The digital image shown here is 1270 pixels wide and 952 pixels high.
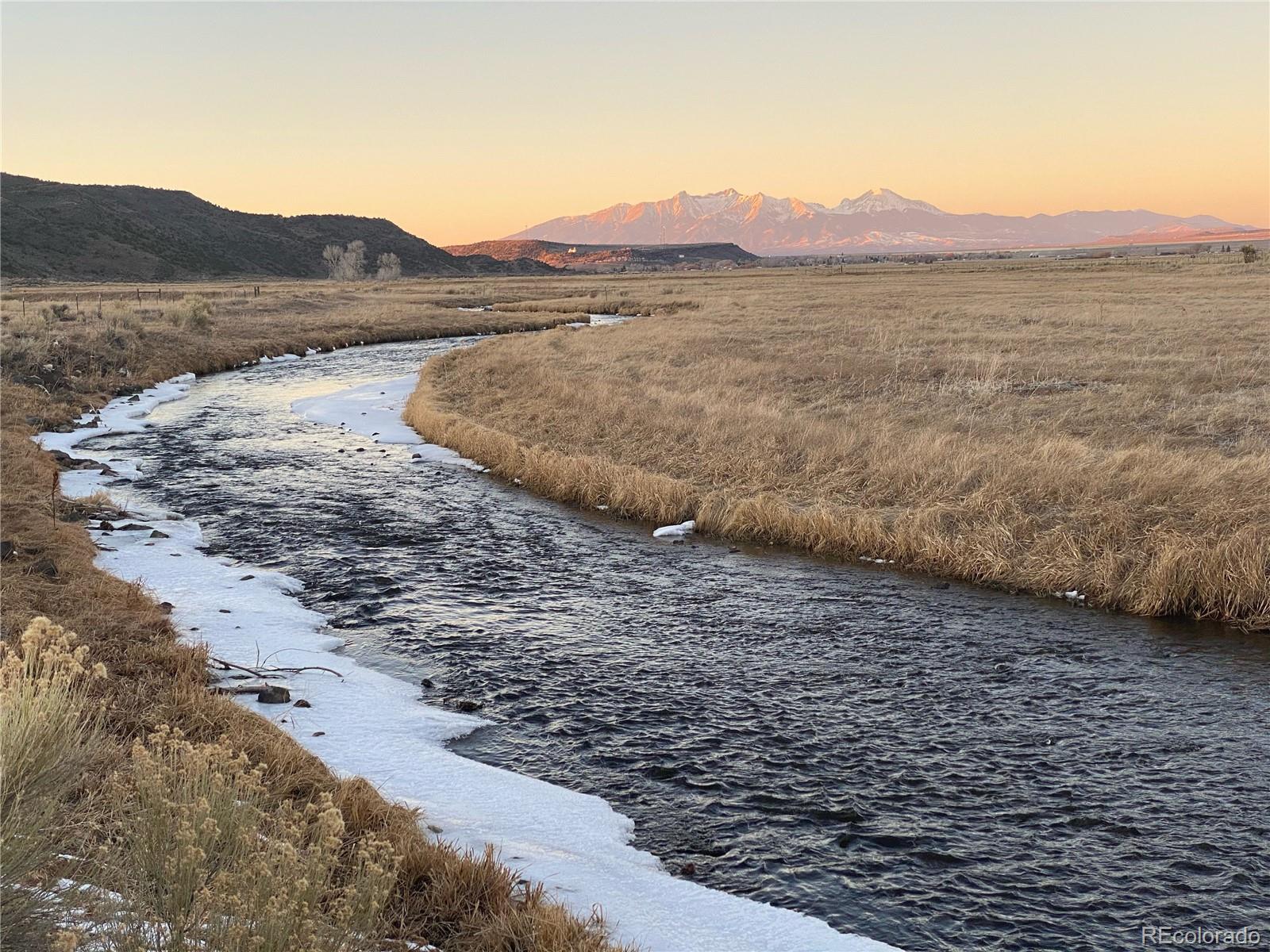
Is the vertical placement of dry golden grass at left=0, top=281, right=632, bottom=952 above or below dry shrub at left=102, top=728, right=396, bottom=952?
below

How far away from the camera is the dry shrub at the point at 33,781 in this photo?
397 centimetres

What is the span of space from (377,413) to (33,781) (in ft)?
84.7

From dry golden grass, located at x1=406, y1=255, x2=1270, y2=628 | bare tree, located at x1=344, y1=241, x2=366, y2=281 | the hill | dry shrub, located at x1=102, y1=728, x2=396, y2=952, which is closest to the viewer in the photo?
dry shrub, located at x1=102, y1=728, x2=396, y2=952

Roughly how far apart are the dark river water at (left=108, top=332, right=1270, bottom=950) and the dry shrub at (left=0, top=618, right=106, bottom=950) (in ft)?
14.1

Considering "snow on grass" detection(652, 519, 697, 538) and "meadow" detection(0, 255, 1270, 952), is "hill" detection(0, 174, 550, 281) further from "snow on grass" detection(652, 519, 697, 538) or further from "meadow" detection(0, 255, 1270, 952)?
"snow on grass" detection(652, 519, 697, 538)

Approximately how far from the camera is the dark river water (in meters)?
6.99

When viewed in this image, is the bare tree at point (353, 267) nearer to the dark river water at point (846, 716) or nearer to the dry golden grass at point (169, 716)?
the dry golden grass at point (169, 716)

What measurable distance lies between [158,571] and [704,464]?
10.2 m

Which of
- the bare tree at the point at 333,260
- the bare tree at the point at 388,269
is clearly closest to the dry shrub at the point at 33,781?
the bare tree at the point at 333,260

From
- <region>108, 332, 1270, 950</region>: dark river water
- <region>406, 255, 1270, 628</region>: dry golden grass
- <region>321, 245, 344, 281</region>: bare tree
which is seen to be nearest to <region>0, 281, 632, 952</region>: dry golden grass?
<region>108, 332, 1270, 950</region>: dark river water

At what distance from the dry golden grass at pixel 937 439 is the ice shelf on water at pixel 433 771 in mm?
7627

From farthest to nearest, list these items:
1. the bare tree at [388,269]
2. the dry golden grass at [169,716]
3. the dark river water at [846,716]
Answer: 1. the bare tree at [388,269]
2. the dark river water at [846,716]
3. the dry golden grass at [169,716]

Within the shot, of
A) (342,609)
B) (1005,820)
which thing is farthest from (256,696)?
(1005,820)

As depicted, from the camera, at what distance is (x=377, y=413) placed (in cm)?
2970
